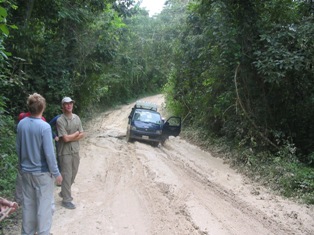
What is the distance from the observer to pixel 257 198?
820 cm

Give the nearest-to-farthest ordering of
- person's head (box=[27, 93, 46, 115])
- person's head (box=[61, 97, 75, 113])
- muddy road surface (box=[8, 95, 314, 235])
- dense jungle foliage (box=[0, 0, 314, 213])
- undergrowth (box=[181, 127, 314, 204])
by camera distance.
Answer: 1. person's head (box=[27, 93, 46, 115])
2. muddy road surface (box=[8, 95, 314, 235])
3. person's head (box=[61, 97, 75, 113])
4. undergrowth (box=[181, 127, 314, 204])
5. dense jungle foliage (box=[0, 0, 314, 213])

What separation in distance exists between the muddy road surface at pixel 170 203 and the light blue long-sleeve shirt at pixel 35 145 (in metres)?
1.53

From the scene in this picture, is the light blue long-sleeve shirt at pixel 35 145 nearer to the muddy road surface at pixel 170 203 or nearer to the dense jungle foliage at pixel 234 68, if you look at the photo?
the muddy road surface at pixel 170 203

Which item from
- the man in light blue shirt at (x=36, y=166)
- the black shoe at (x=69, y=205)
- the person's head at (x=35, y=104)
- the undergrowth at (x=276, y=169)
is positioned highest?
the person's head at (x=35, y=104)

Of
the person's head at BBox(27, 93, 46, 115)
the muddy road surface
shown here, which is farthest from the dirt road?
the person's head at BBox(27, 93, 46, 115)

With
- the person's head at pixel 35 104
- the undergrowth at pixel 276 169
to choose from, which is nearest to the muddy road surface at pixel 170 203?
the undergrowth at pixel 276 169

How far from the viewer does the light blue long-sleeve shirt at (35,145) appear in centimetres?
422

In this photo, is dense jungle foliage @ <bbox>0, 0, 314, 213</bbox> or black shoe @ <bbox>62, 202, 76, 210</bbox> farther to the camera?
dense jungle foliage @ <bbox>0, 0, 314, 213</bbox>

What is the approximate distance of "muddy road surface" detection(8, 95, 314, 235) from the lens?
5.75 m

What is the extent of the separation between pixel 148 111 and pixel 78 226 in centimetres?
1240

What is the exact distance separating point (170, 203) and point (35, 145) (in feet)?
11.4

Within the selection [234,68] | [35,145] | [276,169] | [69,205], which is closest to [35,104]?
[35,145]

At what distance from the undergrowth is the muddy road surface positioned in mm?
403

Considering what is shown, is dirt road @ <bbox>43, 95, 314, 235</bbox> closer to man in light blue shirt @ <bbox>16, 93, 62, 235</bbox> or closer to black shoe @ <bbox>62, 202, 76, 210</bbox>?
black shoe @ <bbox>62, 202, 76, 210</bbox>
